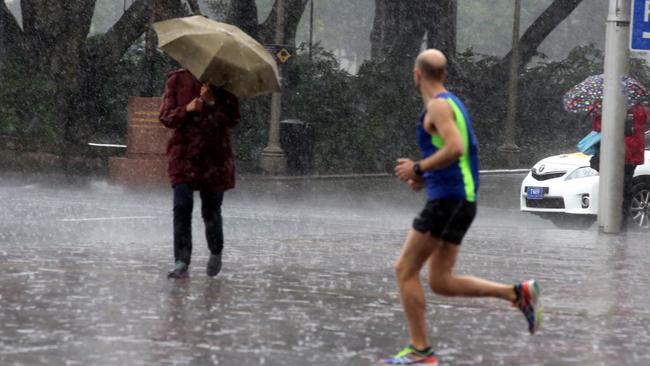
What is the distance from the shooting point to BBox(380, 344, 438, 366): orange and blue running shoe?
24.7 feet

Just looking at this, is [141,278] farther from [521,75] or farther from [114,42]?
[521,75]

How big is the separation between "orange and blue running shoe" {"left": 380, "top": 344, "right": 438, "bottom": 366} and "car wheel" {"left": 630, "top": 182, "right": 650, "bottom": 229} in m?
12.8

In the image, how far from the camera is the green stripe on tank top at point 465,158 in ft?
25.1

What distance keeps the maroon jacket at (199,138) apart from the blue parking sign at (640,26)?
7.61 m

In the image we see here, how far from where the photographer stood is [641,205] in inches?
789

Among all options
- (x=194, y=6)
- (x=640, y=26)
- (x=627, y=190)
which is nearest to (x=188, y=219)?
(x=640, y=26)

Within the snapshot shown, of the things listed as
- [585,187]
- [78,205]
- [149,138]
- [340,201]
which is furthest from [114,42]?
[585,187]

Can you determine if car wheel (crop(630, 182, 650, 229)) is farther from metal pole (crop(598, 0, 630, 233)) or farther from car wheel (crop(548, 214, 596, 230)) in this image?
metal pole (crop(598, 0, 630, 233))

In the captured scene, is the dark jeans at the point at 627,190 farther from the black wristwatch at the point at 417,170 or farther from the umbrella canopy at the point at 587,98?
the black wristwatch at the point at 417,170

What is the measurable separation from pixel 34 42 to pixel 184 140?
2131cm

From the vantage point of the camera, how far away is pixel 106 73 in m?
32.2

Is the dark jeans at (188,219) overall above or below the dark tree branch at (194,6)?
below

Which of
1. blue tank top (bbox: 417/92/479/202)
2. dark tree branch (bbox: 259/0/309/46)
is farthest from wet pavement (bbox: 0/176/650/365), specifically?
dark tree branch (bbox: 259/0/309/46)

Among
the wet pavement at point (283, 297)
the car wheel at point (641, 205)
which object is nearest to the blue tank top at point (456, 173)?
the wet pavement at point (283, 297)
